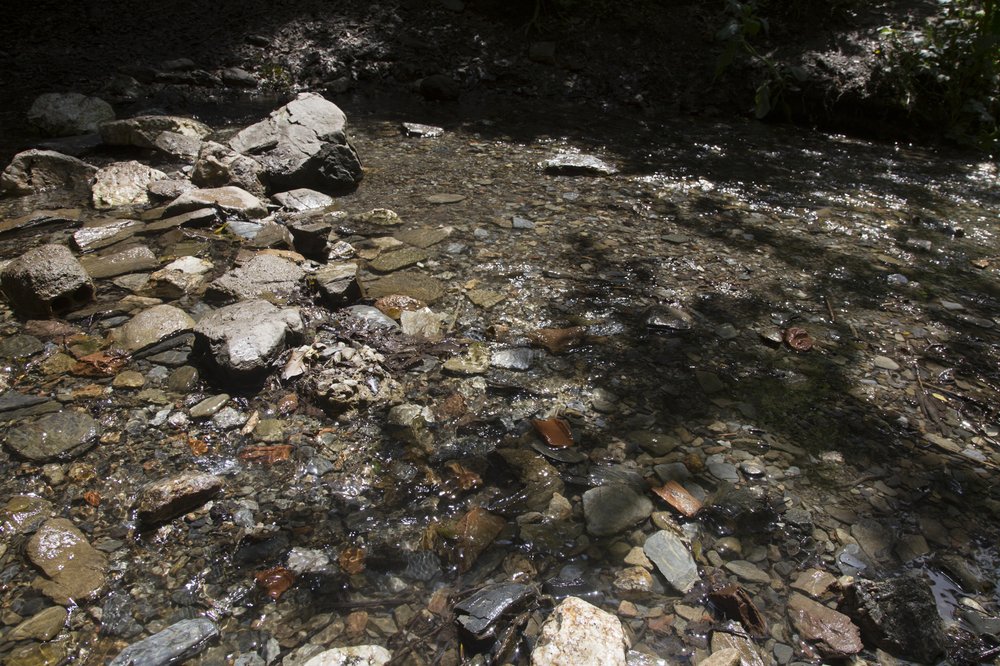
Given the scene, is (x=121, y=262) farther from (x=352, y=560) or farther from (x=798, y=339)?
(x=798, y=339)

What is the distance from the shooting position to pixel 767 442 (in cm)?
235

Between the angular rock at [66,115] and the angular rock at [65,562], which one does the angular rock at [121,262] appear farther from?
the angular rock at [66,115]

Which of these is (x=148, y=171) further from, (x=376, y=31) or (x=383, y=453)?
(x=376, y=31)

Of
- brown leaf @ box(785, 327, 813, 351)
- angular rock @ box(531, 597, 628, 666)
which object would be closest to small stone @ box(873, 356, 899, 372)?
brown leaf @ box(785, 327, 813, 351)

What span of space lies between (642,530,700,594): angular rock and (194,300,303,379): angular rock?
1629mm

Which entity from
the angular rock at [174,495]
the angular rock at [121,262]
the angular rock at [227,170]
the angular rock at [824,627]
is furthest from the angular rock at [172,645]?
the angular rock at [227,170]

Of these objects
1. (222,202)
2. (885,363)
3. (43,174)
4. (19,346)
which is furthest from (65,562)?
(43,174)

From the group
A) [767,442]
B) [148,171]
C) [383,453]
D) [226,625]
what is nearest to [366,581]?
[226,625]

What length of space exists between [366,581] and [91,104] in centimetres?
557

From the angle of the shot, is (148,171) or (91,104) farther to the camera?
(91,104)

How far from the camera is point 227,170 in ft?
13.9

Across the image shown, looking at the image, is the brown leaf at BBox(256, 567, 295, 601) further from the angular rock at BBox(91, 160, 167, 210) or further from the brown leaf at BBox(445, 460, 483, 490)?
the angular rock at BBox(91, 160, 167, 210)

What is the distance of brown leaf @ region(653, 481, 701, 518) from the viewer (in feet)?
6.79

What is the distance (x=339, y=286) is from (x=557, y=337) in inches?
43.0
